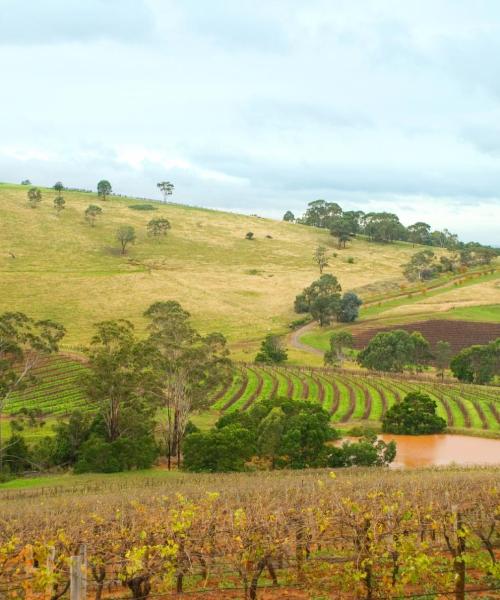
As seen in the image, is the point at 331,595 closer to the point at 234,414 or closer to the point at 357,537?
the point at 357,537

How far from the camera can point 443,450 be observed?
51.7 m

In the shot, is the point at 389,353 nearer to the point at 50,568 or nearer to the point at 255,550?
the point at 255,550

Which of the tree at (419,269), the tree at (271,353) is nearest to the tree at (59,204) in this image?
the tree at (419,269)

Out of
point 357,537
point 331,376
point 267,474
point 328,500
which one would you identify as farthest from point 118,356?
point 331,376

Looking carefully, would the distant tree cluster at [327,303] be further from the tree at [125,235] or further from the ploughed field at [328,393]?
the tree at [125,235]

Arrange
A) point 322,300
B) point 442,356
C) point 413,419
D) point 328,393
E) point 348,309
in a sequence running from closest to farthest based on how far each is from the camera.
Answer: point 413,419 → point 328,393 → point 442,356 → point 322,300 → point 348,309

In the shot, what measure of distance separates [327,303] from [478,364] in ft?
137

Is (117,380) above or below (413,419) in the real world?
above

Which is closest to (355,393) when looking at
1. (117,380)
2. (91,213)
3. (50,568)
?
(117,380)

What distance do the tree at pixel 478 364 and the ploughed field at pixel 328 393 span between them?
26.9ft

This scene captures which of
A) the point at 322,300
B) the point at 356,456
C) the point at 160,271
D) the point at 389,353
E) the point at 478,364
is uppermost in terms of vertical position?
the point at 160,271

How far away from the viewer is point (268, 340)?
94.4 m

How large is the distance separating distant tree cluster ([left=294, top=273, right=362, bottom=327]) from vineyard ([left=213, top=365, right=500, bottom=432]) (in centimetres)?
3700

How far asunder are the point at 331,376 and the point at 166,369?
35.3 m
